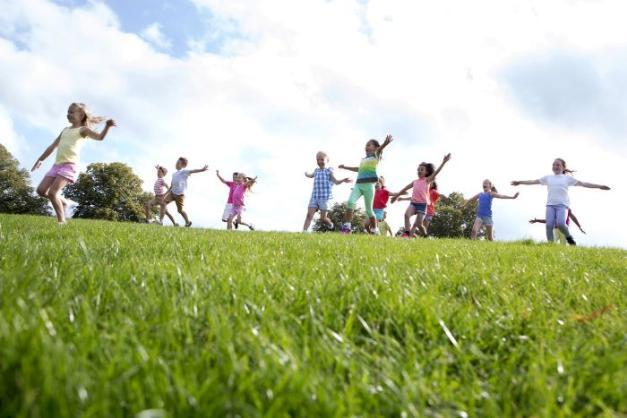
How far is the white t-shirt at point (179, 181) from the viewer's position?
19.6m

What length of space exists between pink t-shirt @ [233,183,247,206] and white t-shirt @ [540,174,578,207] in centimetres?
1268

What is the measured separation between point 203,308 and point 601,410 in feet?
4.55

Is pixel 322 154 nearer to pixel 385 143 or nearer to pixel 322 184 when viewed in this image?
pixel 322 184

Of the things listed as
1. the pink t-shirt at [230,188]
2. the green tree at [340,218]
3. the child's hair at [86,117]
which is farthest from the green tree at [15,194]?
the child's hair at [86,117]

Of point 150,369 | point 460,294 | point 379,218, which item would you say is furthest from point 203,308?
point 379,218

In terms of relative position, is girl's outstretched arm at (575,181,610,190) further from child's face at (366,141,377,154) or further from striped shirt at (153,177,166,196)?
striped shirt at (153,177,166,196)

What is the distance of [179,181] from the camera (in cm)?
1962

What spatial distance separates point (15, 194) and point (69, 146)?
52.8m

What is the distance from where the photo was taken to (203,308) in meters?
1.88

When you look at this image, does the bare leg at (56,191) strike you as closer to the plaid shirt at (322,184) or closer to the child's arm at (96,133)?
the child's arm at (96,133)

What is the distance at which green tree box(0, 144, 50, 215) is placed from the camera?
53.7 metres

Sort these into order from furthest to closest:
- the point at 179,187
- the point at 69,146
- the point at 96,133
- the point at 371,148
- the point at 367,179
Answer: the point at 179,187
the point at 371,148
the point at 367,179
the point at 69,146
the point at 96,133

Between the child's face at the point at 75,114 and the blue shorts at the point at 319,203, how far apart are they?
282 inches

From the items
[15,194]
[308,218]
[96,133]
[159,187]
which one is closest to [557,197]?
[308,218]
